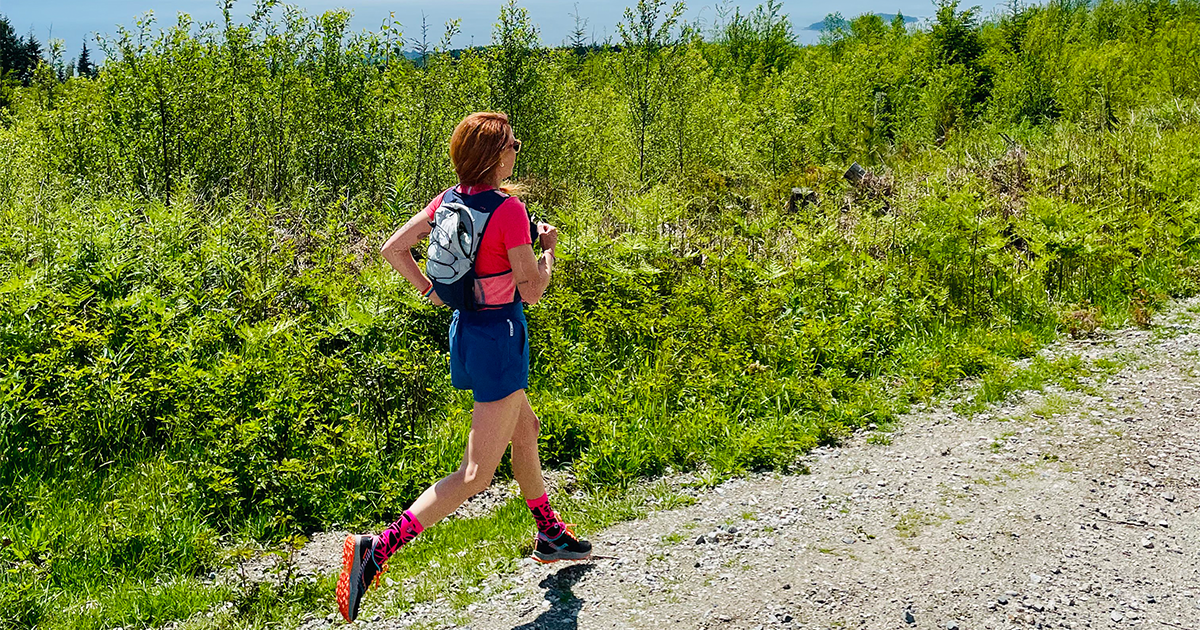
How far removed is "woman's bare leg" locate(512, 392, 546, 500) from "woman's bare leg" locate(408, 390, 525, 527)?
26cm

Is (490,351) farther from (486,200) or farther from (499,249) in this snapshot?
(486,200)

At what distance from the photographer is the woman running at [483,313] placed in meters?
3.69

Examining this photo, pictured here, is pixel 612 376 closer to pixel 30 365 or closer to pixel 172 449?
pixel 172 449

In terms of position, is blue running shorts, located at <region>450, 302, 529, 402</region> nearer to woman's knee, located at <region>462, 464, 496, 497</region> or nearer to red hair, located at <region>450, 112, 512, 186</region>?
woman's knee, located at <region>462, 464, 496, 497</region>

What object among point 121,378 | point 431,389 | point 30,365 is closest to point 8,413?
point 30,365

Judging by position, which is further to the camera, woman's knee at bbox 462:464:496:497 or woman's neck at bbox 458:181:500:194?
woman's knee at bbox 462:464:496:497

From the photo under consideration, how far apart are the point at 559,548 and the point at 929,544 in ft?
5.58

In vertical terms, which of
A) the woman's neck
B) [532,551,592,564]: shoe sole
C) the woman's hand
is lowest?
[532,551,592,564]: shoe sole

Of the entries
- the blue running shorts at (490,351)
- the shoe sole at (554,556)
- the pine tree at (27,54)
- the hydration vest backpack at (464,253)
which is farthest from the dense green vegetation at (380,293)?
the pine tree at (27,54)

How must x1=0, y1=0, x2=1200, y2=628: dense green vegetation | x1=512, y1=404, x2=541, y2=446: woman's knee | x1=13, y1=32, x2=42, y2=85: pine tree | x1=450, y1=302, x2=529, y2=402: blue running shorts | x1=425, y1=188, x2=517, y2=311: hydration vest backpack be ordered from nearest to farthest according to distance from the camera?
x1=425, y1=188, x2=517, y2=311: hydration vest backpack → x1=450, y1=302, x2=529, y2=402: blue running shorts → x1=512, y1=404, x2=541, y2=446: woman's knee → x1=0, y1=0, x2=1200, y2=628: dense green vegetation → x1=13, y1=32, x2=42, y2=85: pine tree

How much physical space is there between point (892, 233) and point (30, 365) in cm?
701

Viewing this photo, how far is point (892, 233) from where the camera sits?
8922 millimetres

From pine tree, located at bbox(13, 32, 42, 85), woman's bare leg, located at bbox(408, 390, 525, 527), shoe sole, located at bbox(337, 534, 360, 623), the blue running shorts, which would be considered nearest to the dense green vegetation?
shoe sole, located at bbox(337, 534, 360, 623)

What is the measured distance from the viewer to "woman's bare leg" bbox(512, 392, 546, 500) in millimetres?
4164
